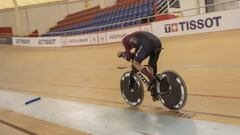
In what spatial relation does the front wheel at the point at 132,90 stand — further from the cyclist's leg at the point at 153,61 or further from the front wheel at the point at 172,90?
the front wheel at the point at 172,90

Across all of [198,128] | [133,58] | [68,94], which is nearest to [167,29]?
[68,94]

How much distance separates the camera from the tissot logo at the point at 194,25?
464 inches

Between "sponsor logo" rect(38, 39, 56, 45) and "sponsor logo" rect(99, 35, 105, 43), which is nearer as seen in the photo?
"sponsor logo" rect(99, 35, 105, 43)

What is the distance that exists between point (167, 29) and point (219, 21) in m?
2.57

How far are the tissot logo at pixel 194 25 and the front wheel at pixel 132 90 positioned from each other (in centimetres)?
765

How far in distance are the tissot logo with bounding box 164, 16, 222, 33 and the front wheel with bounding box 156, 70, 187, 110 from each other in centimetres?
810

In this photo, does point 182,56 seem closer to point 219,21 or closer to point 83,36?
point 219,21

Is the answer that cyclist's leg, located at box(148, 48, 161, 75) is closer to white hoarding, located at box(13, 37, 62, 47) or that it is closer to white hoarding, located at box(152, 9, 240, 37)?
white hoarding, located at box(152, 9, 240, 37)

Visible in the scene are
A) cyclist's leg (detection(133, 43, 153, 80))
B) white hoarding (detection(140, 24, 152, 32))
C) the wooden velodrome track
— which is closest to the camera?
the wooden velodrome track

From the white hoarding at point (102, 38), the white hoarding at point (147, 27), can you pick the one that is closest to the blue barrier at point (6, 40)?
the white hoarding at point (102, 38)

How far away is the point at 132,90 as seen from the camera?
191 inches

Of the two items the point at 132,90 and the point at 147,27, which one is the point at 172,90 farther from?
the point at 147,27

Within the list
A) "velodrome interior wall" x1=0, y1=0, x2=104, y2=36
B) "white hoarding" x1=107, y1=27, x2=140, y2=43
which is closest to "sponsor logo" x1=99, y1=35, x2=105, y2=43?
"white hoarding" x1=107, y1=27, x2=140, y2=43

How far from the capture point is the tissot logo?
38.7 feet
